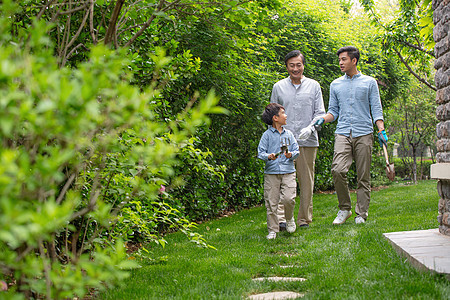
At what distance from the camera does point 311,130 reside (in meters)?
5.28

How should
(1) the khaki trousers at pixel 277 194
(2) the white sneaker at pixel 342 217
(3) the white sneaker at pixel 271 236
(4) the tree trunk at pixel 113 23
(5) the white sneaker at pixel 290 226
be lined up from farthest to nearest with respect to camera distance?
(2) the white sneaker at pixel 342 217
(5) the white sneaker at pixel 290 226
(1) the khaki trousers at pixel 277 194
(3) the white sneaker at pixel 271 236
(4) the tree trunk at pixel 113 23

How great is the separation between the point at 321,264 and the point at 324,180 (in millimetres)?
8618

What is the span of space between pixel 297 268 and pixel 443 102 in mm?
2089

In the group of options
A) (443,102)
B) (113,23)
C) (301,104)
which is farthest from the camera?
(301,104)

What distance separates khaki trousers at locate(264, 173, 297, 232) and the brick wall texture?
1625 mm

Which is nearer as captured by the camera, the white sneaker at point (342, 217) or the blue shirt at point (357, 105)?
the blue shirt at point (357, 105)

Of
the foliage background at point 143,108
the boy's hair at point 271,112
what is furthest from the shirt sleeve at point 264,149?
the foliage background at point 143,108

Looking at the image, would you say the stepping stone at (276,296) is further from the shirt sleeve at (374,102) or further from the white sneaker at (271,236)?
the shirt sleeve at (374,102)

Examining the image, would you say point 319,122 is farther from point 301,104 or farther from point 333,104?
point 333,104

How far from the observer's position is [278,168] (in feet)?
16.8

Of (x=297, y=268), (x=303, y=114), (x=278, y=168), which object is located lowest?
(x=297, y=268)

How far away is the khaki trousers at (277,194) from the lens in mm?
5020

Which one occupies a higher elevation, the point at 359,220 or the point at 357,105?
the point at 357,105

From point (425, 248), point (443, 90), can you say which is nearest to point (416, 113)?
point (443, 90)
